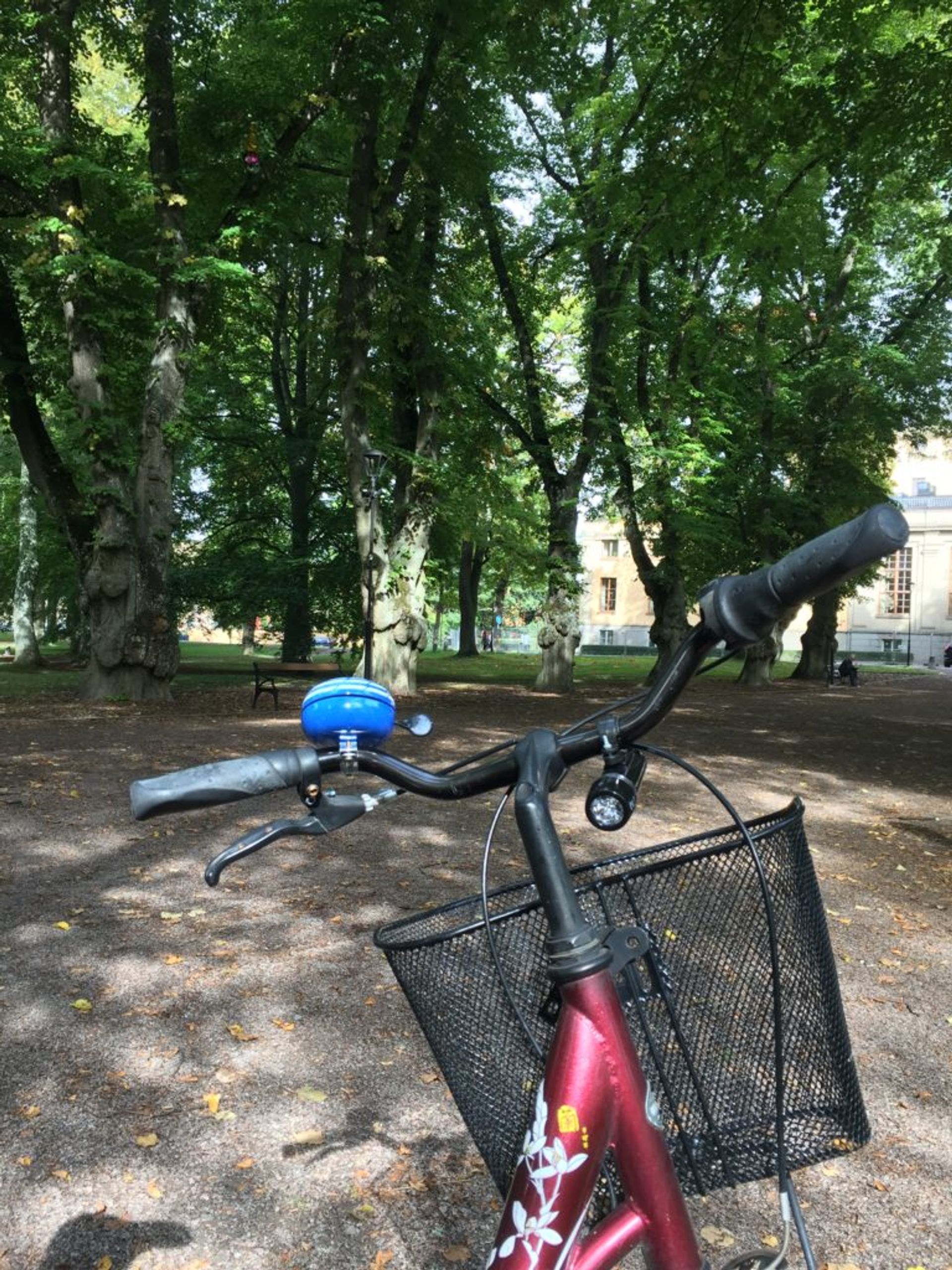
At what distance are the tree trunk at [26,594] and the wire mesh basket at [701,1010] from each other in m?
27.0

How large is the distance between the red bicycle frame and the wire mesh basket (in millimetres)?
149

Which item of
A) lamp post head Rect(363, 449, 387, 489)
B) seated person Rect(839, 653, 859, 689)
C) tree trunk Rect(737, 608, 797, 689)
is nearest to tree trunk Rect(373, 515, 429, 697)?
lamp post head Rect(363, 449, 387, 489)

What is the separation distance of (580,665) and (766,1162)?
41.0 meters

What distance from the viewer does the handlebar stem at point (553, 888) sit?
1.37 metres

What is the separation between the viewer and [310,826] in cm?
144

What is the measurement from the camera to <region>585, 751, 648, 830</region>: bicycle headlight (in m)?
1.48

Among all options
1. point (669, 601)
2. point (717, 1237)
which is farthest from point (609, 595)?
point (717, 1237)

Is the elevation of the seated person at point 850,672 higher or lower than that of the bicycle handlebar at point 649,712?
lower

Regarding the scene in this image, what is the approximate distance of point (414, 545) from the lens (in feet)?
58.0

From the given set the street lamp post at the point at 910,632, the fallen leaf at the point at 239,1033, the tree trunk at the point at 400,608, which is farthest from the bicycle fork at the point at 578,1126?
the street lamp post at the point at 910,632

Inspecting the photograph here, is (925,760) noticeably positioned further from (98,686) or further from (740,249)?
(98,686)

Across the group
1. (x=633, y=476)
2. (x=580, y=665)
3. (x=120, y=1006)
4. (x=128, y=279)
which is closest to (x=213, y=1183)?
(x=120, y=1006)

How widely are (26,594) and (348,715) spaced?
28027 millimetres

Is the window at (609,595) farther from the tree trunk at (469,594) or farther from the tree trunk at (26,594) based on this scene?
the tree trunk at (26,594)
